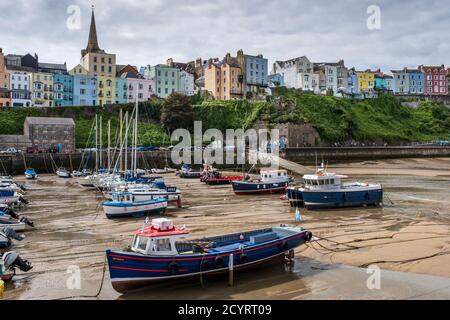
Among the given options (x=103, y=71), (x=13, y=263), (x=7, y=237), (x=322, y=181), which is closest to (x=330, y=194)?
(x=322, y=181)

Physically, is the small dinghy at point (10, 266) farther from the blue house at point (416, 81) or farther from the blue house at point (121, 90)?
the blue house at point (416, 81)

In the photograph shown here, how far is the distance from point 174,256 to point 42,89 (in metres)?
76.1

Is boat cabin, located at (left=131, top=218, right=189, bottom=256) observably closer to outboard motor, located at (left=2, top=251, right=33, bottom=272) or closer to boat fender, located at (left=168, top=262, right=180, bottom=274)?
boat fender, located at (left=168, top=262, right=180, bottom=274)

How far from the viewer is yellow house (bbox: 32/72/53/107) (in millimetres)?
79875

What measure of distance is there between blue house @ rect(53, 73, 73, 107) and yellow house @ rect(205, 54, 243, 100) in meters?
27.1

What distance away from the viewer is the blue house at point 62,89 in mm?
80375

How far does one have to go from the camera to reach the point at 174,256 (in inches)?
516

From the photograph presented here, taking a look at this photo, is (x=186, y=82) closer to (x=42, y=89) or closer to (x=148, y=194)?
(x=42, y=89)

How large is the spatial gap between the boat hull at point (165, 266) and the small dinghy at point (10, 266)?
3425 mm

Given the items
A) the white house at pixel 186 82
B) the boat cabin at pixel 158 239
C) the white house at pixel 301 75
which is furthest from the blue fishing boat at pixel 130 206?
the white house at pixel 301 75

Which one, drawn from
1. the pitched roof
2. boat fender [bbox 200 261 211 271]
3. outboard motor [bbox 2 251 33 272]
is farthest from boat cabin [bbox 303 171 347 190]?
the pitched roof

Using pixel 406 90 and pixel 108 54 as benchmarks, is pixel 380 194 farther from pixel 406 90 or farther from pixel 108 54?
pixel 406 90
